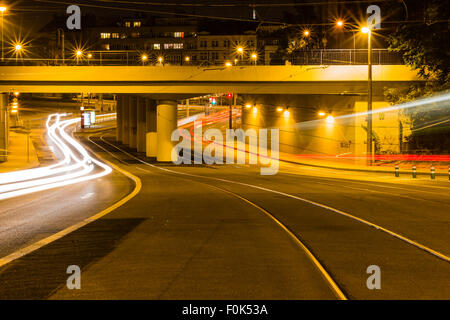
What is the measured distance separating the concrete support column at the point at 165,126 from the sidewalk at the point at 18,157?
1053cm

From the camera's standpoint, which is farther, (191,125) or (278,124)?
(191,125)

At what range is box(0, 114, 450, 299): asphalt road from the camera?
7.39 m

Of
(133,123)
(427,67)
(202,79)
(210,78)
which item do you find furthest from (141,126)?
(427,67)

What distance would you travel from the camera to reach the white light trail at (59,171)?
26094mm

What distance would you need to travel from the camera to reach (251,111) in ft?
223

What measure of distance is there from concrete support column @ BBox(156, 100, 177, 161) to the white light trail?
18.4ft

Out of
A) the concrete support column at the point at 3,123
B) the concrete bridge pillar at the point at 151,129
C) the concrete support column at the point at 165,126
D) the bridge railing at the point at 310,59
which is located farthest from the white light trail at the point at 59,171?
the bridge railing at the point at 310,59

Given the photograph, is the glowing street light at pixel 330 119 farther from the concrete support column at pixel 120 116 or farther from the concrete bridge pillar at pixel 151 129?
the concrete support column at pixel 120 116

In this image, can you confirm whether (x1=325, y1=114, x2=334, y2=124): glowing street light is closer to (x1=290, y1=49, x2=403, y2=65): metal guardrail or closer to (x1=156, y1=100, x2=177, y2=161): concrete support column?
(x1=290, y1=49, x2=403, y2=65): metal guardrail

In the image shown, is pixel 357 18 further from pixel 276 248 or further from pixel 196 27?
pixel 196 27

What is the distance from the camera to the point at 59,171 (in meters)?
39.9

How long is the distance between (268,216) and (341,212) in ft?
7.04

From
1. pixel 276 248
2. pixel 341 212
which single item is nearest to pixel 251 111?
pixel 341 212

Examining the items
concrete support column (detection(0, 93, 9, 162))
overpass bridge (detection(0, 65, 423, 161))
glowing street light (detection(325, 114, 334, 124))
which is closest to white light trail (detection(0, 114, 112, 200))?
concrete support column (detection(0, 93, 9, 162))
